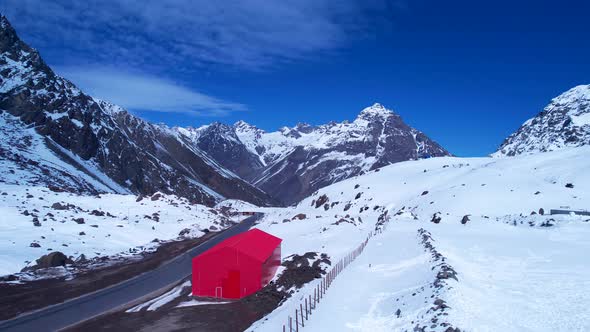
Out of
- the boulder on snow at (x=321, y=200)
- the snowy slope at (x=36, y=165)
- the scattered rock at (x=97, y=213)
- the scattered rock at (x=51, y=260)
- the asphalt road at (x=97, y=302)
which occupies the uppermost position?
the snowy slope at (x=36, y=165)

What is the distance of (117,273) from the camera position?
140 feet

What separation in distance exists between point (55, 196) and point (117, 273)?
31116 mm

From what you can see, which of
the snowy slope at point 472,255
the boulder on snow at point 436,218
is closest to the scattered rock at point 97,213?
the snowy slope at point 472,255

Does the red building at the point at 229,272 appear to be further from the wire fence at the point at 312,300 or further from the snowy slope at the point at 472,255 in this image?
the wire fence at the point at 312,300

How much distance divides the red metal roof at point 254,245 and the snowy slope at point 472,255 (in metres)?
5.65

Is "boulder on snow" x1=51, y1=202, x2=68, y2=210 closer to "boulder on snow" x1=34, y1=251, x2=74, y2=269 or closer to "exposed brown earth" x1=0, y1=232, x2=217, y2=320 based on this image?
"exposed brown earth" x1=0, y1=232, x2=217, y2=320

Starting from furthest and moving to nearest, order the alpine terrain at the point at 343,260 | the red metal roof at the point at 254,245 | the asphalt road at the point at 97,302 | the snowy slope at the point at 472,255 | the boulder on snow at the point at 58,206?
the boulder on snow at the point at 58,206
the red metal roof at the point at 254,245
the asphalt road at the point at 97,302
the alpine terrain at the point at 343,260
the snowy slope at the point at 472,255

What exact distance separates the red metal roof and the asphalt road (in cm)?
744

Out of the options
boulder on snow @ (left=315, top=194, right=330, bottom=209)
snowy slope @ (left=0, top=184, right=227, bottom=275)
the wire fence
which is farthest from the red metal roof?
boulder on snow @ (left=315, top=194, right=330, bottom=209)

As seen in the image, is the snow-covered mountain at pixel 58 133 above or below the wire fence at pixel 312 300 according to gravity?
above

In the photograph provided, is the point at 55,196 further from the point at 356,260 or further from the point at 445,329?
the point at 445,329

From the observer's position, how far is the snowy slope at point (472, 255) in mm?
15844

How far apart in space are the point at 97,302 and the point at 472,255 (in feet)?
87.0

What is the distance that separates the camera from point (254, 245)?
3606 centimetres
